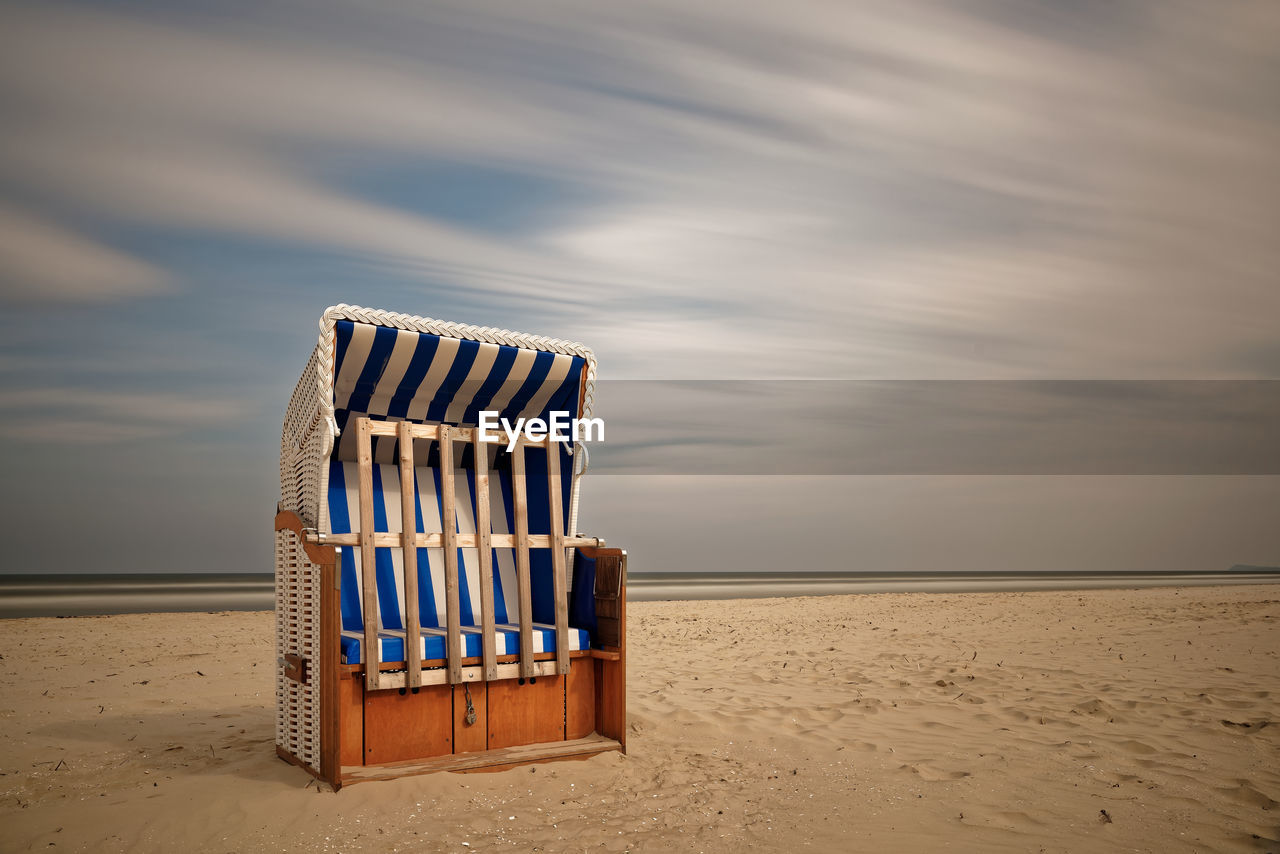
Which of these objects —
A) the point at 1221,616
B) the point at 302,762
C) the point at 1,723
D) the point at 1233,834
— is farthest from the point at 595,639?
the point at 1221,616

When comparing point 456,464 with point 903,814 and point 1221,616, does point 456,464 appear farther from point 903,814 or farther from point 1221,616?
point 1221,616

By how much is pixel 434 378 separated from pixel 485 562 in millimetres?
1185

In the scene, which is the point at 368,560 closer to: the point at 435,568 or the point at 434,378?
the point at 435,568

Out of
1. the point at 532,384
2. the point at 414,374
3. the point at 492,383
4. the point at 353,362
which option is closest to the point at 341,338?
the point at 353,362

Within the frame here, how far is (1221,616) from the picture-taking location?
1224 centimetres

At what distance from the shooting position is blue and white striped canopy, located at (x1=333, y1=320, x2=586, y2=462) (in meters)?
4.75

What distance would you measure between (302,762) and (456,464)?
208cm

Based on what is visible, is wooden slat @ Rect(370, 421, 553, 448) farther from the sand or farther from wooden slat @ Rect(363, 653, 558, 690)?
the sand

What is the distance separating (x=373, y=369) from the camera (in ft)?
16.1

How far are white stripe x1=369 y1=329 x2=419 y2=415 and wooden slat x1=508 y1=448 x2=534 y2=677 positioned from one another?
2.78ft

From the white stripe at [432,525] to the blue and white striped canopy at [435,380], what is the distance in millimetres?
279

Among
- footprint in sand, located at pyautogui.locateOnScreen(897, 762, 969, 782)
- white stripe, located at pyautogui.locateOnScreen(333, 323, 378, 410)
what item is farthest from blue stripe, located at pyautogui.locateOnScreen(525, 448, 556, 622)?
footprint in sand, located at pyautogui.locateOnScreen(897, 762, 969, 782)

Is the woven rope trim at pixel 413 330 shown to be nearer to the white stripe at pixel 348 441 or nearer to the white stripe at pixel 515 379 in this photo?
the white stripe at pixel 515 379

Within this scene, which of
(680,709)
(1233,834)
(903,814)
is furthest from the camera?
(680,709)
